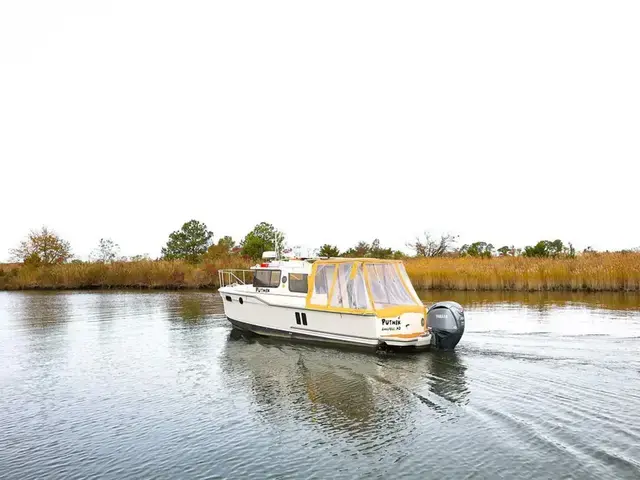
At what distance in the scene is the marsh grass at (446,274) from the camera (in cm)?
3084

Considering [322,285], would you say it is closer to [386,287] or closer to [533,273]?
[386,287]

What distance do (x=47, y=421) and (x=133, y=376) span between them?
339 centimetres

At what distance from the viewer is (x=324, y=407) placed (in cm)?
1021

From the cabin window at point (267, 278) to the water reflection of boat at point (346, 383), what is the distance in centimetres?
269

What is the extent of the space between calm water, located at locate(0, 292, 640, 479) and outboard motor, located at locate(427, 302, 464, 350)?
43 centimetres

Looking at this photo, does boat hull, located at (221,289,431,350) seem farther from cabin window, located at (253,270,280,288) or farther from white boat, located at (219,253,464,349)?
cabin window, located at (253,270,280,288)

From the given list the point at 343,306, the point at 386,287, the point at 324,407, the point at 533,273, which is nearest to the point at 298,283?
the point at 343,306

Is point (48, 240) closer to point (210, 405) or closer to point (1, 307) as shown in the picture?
point (1, 307)

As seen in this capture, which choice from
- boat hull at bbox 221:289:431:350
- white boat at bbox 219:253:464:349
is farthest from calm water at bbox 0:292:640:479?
white boat at bbox 219:253:464:349

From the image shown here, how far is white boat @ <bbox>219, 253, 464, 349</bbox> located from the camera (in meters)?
14.6

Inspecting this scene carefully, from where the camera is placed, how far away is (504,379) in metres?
11.4

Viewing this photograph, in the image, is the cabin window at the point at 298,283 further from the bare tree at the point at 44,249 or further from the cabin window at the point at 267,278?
the bare tree at the point at 44,249

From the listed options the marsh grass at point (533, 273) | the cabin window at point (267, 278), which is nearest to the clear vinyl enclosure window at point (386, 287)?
the cabin window at point (267, 278)

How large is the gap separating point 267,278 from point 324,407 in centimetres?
870
